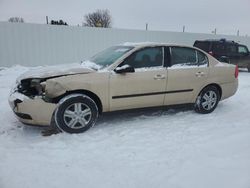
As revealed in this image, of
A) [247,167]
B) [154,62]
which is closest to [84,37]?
[154,62]

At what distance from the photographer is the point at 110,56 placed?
5.58 metres

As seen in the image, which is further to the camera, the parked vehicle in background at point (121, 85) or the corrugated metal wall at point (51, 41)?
the corrugated metal wall at point (51, 41)

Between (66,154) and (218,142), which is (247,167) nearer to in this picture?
(218,142)

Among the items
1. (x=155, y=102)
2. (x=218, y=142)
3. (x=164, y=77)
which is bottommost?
(x=218, y=142)

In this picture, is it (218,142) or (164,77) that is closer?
(218,142)

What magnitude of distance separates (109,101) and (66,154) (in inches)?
55.7

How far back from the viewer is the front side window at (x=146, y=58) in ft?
17.4

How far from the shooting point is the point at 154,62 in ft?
18.2

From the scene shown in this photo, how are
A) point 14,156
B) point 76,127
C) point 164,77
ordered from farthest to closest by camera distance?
point 164,77 < point 76,127 < point 14,156

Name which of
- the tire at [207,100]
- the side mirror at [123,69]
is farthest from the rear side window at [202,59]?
the side mirror at [123,69]

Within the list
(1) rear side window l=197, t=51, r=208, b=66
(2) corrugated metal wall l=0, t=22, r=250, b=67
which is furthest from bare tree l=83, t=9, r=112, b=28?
(1) rear side window l=197, t=51, r=208, b=66

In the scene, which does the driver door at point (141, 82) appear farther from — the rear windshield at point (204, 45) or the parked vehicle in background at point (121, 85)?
the rear windshield at point (204, 45)

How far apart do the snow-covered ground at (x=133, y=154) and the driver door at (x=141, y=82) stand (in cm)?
43

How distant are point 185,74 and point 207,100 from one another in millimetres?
900
